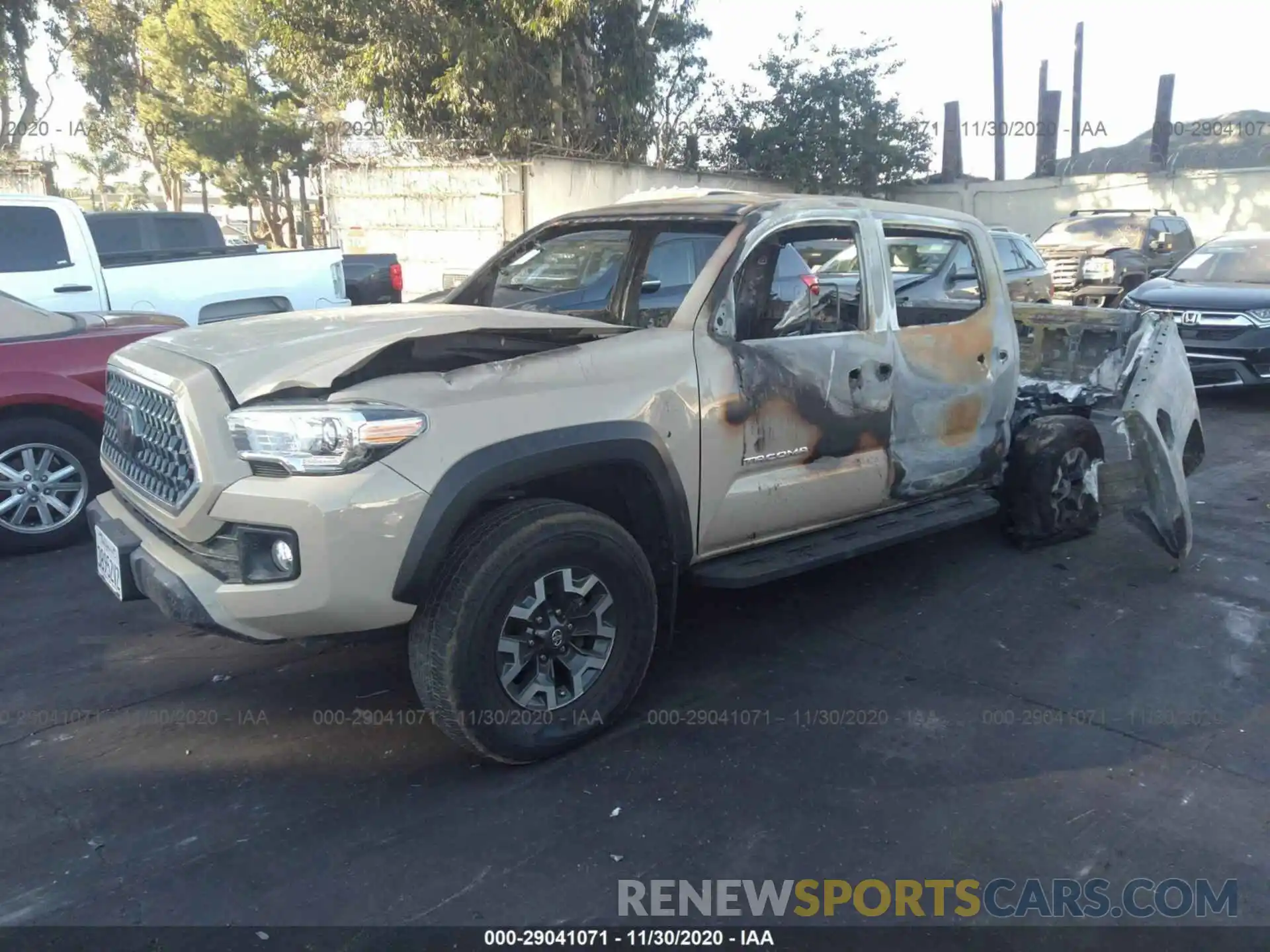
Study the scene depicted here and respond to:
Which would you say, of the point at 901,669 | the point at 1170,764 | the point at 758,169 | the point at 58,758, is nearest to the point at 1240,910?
the point at 1170,764

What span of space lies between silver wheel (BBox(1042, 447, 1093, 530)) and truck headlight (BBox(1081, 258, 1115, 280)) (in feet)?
35.8

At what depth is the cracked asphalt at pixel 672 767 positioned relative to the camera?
2881mm

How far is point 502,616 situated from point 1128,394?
12.3ft

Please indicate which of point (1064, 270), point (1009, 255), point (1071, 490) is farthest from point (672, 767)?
point (1064, 270)

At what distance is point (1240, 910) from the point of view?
278 centimetres

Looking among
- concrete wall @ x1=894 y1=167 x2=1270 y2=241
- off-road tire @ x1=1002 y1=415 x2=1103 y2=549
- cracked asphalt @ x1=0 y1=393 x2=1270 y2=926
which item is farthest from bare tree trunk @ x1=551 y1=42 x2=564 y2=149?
cracked asphalt @ x1=0 y1=393 x2=1270 y2=926

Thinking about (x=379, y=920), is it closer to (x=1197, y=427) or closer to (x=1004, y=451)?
(x=1004, y=451)

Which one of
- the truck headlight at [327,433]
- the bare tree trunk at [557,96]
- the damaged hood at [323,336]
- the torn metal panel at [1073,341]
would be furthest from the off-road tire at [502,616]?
the bare tree trunk at [557,96]

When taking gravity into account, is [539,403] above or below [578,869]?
above

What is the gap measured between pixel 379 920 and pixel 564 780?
0.82 metres

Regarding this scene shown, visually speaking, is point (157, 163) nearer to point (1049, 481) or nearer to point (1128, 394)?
point (1049, 481)

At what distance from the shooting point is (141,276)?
774 centimetres

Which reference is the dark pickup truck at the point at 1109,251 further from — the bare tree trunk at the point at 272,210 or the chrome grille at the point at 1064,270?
the bare tree trunk at the point at 272,210

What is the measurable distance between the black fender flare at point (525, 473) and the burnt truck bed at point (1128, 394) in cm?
277
